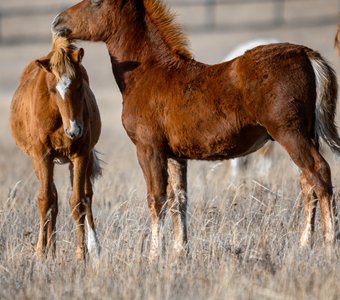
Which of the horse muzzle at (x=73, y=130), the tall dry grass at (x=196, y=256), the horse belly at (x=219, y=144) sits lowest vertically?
the tall dry grass at (x=196, y=256)

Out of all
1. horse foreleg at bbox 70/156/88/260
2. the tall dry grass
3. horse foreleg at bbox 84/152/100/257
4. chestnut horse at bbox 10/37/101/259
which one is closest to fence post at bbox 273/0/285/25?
the tall dry grass

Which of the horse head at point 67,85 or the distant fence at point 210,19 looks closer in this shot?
the horse head at point 67,85

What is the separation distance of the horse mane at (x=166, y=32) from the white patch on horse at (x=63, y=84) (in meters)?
0.87

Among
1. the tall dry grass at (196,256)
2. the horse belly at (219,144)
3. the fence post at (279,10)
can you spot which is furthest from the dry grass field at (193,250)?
the fence post at (279,10)

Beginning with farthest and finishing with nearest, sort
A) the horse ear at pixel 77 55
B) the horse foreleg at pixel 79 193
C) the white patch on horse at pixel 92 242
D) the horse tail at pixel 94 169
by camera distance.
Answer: the horse tail at pixel 94 169 → the horse foreleg at pixel 79 193 → the white patch on horse at pixel 92 242 → the horse ear at pixel 77 55

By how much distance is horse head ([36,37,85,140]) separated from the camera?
631 cm

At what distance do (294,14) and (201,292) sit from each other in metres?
23.4

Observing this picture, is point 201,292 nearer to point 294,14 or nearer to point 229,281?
point 229,281

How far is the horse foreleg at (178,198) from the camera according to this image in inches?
261

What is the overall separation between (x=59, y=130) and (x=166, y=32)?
122 centimetres

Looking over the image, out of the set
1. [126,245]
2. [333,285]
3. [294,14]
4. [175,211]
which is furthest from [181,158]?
[294,14]

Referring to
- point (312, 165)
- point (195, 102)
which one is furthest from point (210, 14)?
point (312, 165)

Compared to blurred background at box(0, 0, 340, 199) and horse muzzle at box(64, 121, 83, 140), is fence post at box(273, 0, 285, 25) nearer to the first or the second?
blurred background at box(0, 0, 340, 199)

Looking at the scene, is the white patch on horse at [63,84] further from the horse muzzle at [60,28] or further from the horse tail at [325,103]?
the horse tail at [325,103]
